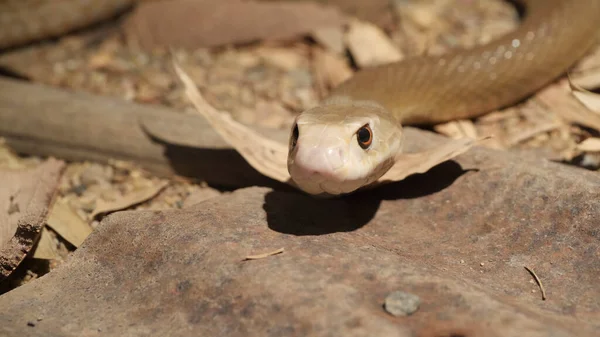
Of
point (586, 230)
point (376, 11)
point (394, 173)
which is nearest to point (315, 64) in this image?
point (376, 11)

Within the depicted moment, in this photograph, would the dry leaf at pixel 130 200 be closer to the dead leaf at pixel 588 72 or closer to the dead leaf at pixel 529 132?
the dead leaf at pixel 529 132

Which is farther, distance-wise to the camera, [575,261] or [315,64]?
[315,64]

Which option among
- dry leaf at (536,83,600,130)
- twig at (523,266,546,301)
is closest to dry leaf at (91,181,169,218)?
twig at (523,266,546,301)

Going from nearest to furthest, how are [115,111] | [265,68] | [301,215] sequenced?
[301,215]
[115,111]
[265,68]

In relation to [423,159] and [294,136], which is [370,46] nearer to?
[423,159]

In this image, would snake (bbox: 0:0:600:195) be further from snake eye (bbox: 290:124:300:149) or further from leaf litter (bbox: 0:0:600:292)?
leaf litter (bbox: 0:0:600:292)

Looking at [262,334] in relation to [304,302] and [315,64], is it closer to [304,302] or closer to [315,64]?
[304,302]

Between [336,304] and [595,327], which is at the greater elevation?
[336,304]

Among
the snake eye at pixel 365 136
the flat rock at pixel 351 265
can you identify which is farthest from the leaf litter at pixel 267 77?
the snake eye at pixel 365 136
